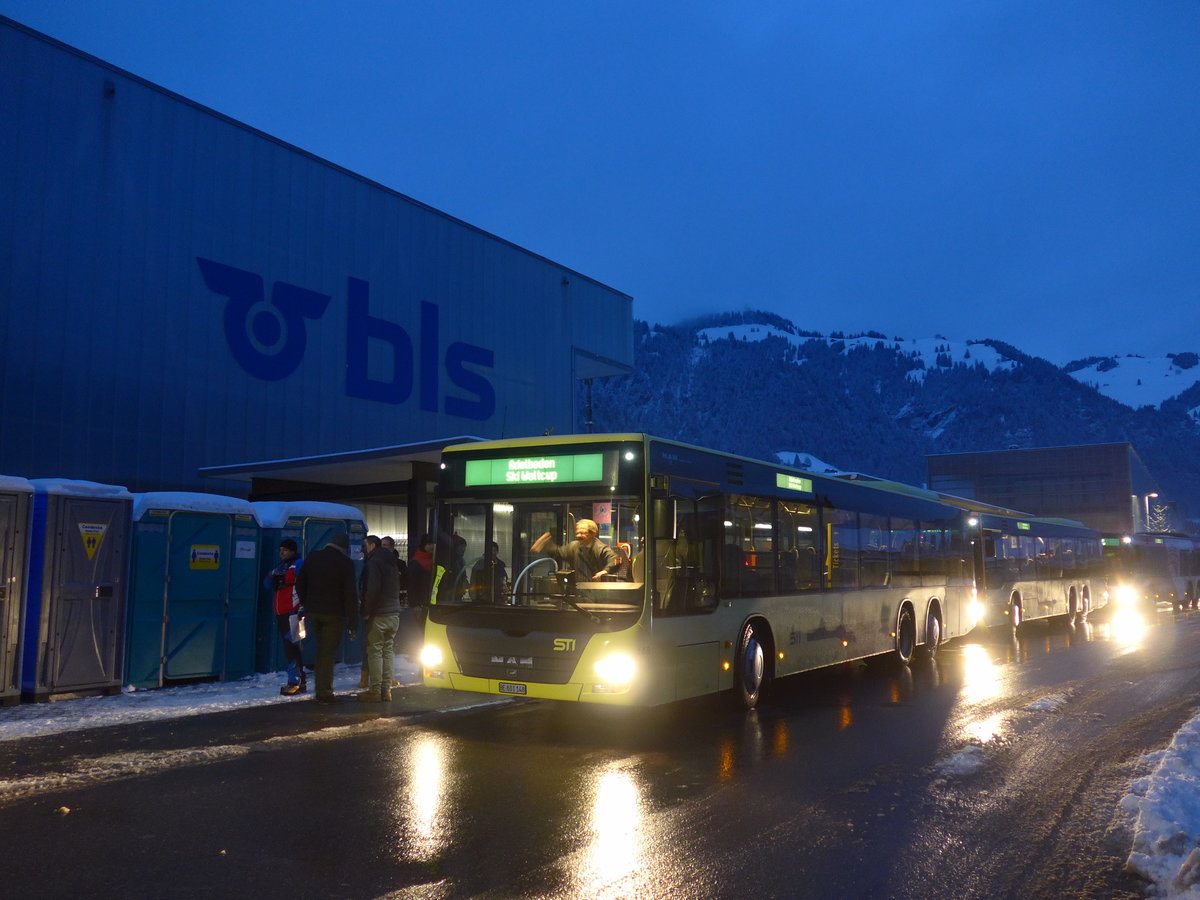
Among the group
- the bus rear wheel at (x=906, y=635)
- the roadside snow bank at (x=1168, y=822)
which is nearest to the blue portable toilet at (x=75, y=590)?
the roadside snow bank at (x=1168, y=822)

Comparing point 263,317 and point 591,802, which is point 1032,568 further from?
point 263,317

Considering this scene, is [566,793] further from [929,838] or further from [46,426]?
[46,426]

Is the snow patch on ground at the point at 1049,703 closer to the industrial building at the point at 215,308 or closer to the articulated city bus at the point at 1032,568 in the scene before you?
the articulated city bus at the point at 1032,568

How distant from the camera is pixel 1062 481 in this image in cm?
7500

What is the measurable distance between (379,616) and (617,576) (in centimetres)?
351

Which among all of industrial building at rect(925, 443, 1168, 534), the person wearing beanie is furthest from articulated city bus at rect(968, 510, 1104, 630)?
industrial building at rect(925, 443, 1168, 534)

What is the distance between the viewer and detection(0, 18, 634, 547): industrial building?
17.9 m

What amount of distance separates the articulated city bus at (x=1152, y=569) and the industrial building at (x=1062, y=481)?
131ft

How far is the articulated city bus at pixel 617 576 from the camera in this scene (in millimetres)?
8117

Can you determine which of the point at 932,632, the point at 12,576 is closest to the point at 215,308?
the point at 12,576

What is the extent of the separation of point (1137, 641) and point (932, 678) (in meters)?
8.76

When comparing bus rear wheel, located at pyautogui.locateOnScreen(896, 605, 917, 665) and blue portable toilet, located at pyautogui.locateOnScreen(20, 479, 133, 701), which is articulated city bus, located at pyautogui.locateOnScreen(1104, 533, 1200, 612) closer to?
bus rear wheel, located at pyautogui.locateOnScreen(896, 605, 917, 665)

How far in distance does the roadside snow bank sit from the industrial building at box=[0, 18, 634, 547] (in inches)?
434

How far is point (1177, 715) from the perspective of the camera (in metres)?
9.58
